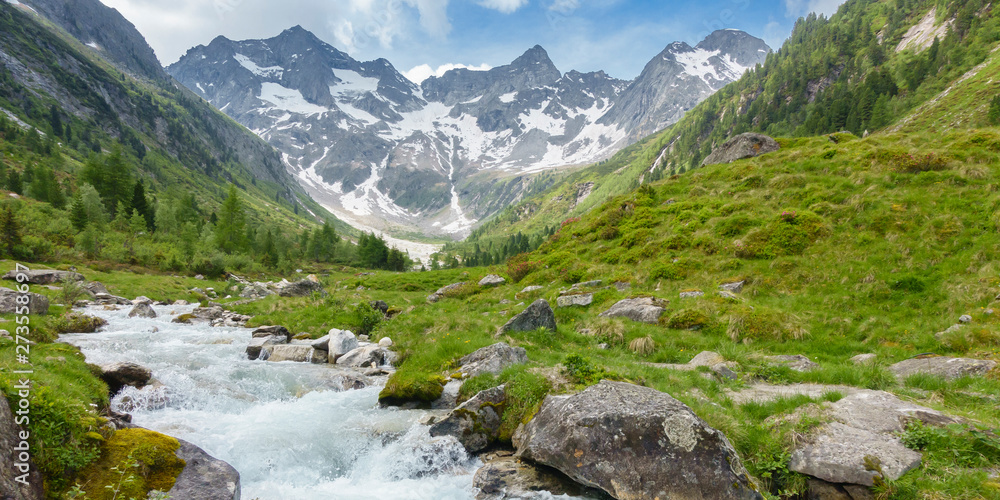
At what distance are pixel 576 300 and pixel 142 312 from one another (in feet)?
99.4

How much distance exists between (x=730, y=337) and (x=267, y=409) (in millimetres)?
17579

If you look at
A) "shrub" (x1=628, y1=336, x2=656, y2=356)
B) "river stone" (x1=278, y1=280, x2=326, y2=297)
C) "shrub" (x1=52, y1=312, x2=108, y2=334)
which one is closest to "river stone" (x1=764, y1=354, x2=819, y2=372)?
"shrub" (x1=628, y1=336, x2=656, y2=356)

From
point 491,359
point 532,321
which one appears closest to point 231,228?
point 532,321

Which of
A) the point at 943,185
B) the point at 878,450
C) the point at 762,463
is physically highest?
the point at 943,185

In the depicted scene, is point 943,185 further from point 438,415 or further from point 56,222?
point 56,222

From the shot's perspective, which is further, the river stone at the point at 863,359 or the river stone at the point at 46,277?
the river stone at the point at 46,277

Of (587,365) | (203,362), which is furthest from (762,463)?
(203,362)

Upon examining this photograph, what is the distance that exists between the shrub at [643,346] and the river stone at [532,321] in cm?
372

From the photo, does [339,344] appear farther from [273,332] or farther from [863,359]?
[863,359]

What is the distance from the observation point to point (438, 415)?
11.5 meters

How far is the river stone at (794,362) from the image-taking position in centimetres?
1206

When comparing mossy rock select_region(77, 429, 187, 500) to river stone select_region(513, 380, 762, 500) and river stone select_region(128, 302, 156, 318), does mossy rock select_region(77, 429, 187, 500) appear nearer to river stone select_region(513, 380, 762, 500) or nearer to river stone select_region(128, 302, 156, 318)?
river stone select_region(513, 380, 762, 500)

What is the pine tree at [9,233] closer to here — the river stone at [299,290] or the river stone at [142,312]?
the river stone at [142,312]

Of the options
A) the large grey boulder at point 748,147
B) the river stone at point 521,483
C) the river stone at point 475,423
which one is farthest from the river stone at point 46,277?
the large grey boulder at point 748,147
